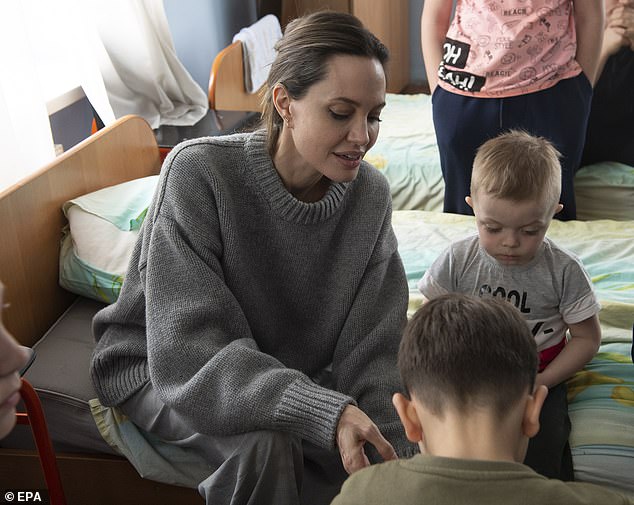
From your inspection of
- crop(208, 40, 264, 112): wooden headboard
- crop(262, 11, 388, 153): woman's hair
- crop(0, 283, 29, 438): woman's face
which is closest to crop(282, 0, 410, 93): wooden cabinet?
crop(208, 40, 264, 112): wooden headboard

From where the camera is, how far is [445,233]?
2293 millimetres

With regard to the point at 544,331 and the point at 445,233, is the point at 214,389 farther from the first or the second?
the point at 445,233

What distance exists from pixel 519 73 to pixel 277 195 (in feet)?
3.40

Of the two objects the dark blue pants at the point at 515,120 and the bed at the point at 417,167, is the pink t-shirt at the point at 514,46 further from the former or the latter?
the bed at the point at 417,167

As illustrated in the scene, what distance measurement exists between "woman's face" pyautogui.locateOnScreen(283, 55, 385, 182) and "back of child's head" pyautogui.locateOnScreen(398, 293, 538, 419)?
0.52m

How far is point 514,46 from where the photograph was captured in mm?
2221

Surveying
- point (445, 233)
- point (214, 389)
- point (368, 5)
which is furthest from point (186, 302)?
point (368, 5)

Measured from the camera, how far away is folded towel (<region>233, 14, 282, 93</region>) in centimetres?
344

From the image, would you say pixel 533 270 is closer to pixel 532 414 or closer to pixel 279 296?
pixel 279 296

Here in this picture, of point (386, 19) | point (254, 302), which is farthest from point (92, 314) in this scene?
point (386, 19)

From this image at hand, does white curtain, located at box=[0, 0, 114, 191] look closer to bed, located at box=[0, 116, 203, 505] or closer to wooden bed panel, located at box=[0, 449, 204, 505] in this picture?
bed, located at box=[0, 116, 203, 505]

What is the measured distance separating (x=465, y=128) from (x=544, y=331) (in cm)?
90

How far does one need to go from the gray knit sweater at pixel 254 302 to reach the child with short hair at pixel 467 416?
1.21 feet

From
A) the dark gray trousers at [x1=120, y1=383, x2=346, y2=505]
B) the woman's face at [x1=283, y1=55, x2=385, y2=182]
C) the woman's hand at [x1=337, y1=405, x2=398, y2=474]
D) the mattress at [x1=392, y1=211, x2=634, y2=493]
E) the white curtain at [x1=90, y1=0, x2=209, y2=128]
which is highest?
the woman's face at [x1=283, y1=55, x2=385, y2=182]
